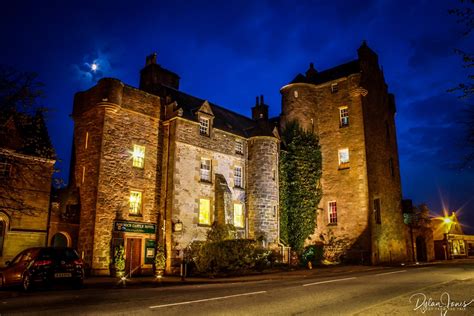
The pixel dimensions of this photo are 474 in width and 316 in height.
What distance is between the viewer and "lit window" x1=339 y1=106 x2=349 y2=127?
101ft

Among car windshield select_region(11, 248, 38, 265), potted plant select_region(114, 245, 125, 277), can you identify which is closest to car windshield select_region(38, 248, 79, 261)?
car windshield select_region(11, 248, 38, 265)

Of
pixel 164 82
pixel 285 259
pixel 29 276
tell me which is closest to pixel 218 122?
pixel 164 82

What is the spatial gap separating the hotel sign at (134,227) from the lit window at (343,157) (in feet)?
51.3

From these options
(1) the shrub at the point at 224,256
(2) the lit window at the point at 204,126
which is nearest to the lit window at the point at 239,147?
(2) the lit window at the point at 204,126

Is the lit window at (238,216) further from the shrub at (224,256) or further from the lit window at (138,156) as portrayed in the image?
the lit window at (138,156)

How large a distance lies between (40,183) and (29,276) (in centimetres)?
1069

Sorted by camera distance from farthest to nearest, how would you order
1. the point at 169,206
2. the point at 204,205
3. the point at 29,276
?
the point at 204,205 → the point at 169,206 → the point at 29,276

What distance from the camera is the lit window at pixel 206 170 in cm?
2619

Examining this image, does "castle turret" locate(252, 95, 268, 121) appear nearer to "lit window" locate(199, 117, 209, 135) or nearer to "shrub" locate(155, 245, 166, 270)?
"lit window" locate(199, 117, 209, 135)

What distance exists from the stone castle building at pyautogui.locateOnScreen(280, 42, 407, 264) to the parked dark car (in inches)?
807

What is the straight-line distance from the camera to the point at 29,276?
12.7m

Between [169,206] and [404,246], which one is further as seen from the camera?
[404,246]

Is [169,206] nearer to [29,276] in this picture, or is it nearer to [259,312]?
[29,276]

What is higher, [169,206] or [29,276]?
[169,206]
